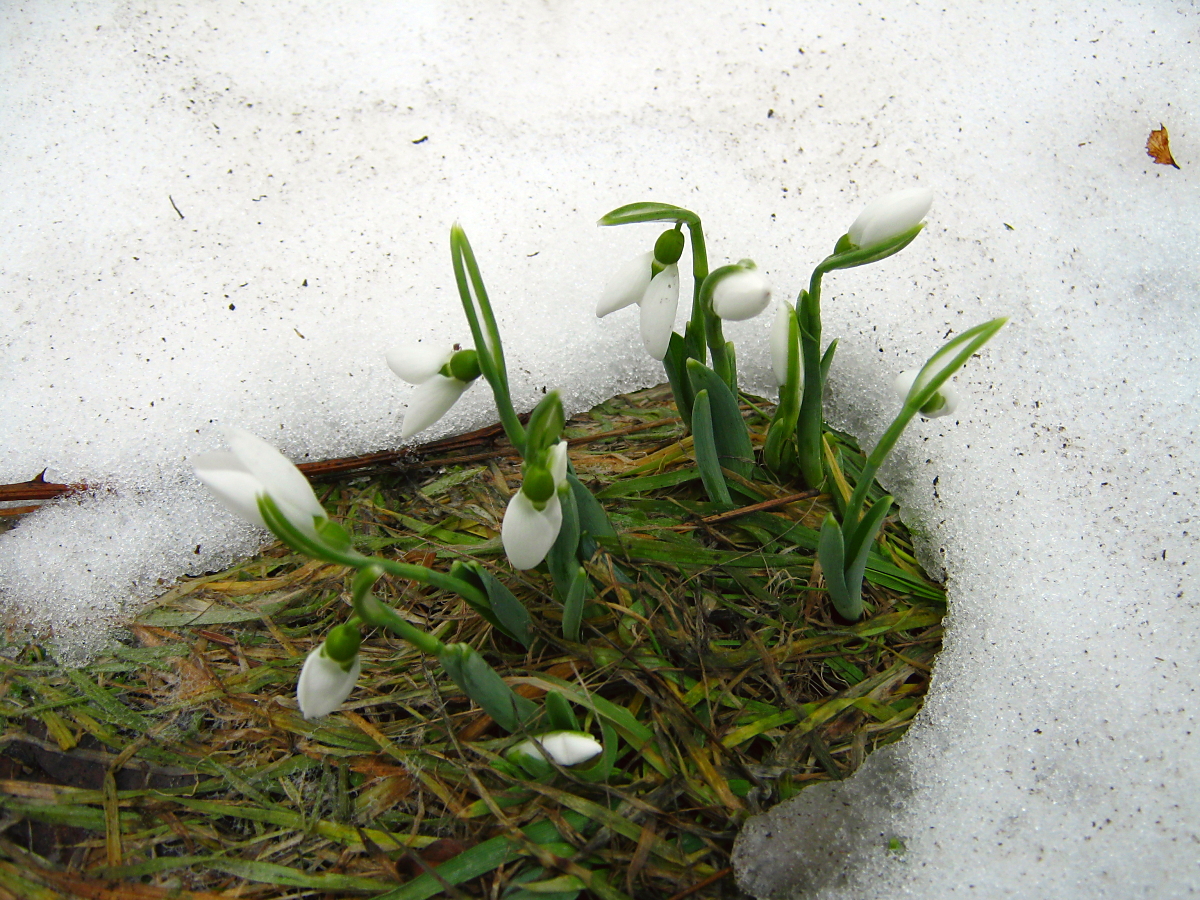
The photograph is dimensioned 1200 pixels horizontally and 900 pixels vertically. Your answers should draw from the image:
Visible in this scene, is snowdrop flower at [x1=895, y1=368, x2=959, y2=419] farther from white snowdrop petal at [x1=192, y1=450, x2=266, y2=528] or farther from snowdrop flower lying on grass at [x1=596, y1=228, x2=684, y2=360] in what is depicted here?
white snowdrop petal at [x1=192, y1=450, x2=266, y2=528]

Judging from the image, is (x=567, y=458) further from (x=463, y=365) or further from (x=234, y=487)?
(x=234, y=487)

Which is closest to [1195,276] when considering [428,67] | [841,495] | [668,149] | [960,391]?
[960,391]

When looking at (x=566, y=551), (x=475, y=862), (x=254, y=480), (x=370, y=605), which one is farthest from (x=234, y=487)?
(x=475, y=862)

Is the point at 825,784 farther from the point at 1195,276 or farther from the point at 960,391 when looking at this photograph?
the point at 1195,276

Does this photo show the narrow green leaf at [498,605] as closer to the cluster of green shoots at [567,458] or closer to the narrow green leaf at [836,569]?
the cluster of green shoots at [567,458]

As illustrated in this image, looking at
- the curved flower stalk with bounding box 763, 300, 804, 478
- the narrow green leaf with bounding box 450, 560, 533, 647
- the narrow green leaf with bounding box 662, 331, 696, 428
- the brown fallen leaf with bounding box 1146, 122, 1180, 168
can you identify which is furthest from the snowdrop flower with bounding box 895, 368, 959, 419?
the brown fallen leaf with bounding box 1146, 122, 1180, 168

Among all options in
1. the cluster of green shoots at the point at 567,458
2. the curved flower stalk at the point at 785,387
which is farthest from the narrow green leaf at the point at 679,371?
the curved flower stalk at the point at 785,387

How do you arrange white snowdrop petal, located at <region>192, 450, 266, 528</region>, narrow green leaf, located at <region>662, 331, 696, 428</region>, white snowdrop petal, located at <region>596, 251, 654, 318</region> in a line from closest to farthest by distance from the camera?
1. white snowdrop petal, located at <region>192, 450, 266, 528</region>
2. white snowdrop petal, located at <region>596, 251, 654, 318</region>
3. narrow green leaf, located at <region>662, 331, 696, 428</region>

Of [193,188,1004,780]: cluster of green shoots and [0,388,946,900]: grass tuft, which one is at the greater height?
[193,188,1004,780]: cluster of green shoots
